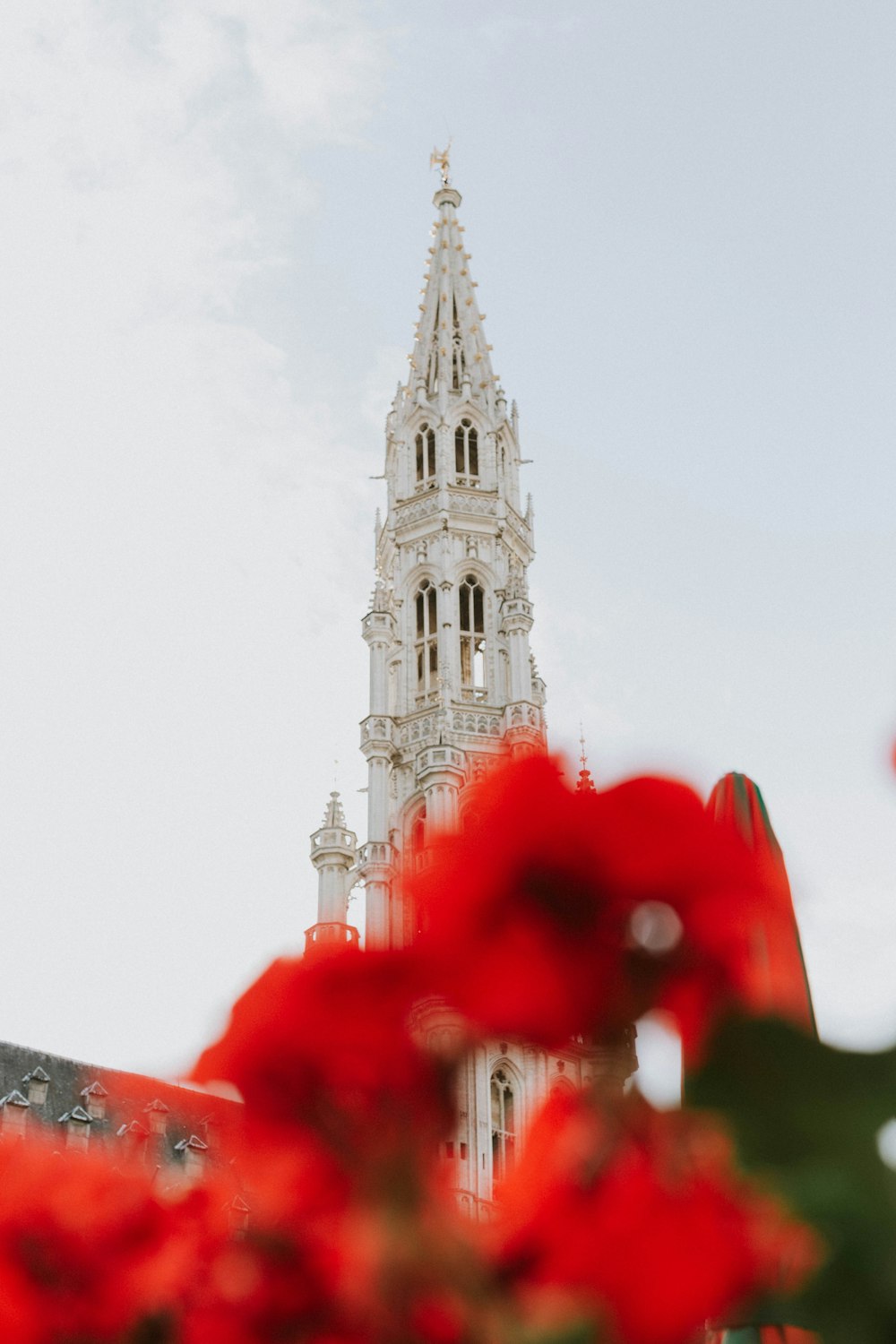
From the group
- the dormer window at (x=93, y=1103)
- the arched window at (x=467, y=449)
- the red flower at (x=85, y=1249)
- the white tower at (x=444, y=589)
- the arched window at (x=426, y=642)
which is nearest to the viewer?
the red flower at (x=85, y=1249)

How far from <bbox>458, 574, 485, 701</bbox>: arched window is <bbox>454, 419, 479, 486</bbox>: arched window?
3770mm

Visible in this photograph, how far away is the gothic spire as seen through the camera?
141ft

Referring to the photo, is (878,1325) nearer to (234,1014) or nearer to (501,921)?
(501,921)

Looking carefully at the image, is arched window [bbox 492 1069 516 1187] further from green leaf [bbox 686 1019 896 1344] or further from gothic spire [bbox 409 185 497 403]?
green leaf [bbox 686 1019 896 1344]

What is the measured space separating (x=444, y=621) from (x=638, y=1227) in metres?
37.0

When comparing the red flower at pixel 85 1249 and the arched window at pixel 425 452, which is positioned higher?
→ the arched window at pixel 425 452

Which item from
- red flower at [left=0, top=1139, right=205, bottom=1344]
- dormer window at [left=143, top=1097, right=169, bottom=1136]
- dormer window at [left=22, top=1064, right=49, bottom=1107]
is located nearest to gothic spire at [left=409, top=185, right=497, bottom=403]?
dormer window at [left=22, top=1064, right=49, bottom=1107]

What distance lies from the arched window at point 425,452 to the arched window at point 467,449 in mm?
699

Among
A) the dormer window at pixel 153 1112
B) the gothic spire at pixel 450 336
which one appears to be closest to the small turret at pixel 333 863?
the gothic spire at pixel 450 336

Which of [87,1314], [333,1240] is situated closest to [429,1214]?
[333,1240]

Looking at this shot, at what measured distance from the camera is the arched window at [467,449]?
137 feet

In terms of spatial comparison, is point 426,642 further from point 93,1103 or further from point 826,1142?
point 826,1142

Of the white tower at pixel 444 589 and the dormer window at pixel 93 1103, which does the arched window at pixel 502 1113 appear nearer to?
the white tower at pixel 444 589

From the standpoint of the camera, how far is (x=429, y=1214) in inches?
38.1
